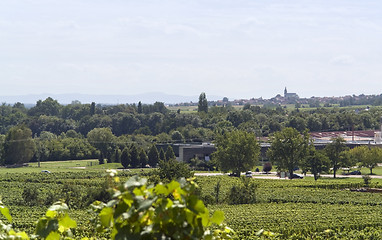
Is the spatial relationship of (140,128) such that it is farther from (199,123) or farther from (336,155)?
(336,155)

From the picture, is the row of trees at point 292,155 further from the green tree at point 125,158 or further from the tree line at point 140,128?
the tree line at point 140,128

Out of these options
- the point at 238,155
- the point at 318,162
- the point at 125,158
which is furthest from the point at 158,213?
the point at 125,158

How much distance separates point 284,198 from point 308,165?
18.5m

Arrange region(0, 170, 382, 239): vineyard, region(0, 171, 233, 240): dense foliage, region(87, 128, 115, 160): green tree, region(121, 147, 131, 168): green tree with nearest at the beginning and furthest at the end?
region(0, 171, 233, 240): dense foliage → region(0, 170, 382, 239): vineyard → region(121, 147, 131, 168): green tree → region(87, 128, 115, 160): green tree

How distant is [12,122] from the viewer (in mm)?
132750

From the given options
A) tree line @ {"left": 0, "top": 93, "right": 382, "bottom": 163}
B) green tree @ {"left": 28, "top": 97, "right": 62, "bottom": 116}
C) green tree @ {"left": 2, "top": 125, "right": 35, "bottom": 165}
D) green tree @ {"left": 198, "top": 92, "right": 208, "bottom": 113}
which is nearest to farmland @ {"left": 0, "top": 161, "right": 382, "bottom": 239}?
green tree @ {"left": 2, "top": 125, "right": 35, "bottom": 165}

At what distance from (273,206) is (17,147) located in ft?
176

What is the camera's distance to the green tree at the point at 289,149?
2512 inches

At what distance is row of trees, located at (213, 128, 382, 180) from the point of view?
6244cm

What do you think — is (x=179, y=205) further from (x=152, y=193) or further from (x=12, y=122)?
(x=12, y=122)

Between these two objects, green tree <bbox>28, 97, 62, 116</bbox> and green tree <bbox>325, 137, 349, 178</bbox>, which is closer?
green tree <bbox>325, 137, 349, 178</bbox>

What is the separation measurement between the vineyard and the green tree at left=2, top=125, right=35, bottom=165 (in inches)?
739

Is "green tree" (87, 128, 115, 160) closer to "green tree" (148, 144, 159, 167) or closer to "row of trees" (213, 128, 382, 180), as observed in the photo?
"green tree" (148, 144, 159, 167)

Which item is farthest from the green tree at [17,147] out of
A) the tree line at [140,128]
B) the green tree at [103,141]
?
the green tree at [103,141]
